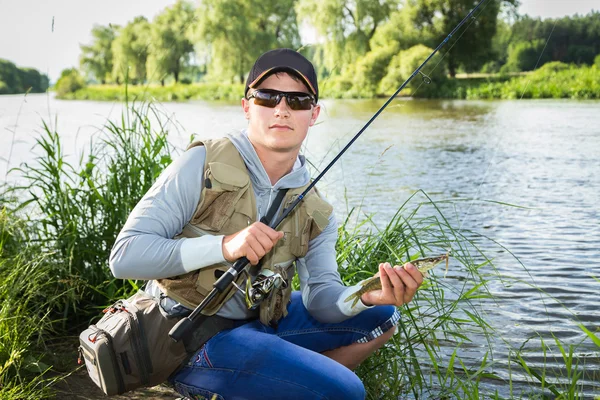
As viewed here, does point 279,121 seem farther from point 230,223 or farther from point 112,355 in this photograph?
point 112,355

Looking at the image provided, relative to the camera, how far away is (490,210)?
7594mm

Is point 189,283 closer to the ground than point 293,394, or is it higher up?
higher up

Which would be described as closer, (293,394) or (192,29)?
(293,394)

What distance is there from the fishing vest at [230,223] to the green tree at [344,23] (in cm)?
2639

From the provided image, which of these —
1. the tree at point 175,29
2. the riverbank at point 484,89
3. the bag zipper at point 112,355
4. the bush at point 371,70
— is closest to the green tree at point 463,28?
the riverbank at point 484,89

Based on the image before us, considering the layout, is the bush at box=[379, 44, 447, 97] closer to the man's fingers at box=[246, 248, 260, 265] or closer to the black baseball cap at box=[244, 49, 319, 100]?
the black baseball cap at box=[244, 49, 319, 100]

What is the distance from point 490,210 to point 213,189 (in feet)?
19.9

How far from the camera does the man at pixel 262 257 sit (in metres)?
1.89

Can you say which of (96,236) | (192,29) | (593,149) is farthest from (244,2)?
(96,236)

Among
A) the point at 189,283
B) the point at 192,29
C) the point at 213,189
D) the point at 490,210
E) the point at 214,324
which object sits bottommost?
the point at 490,210

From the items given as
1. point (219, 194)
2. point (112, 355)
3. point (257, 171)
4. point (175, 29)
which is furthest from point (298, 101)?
point (175, 29)

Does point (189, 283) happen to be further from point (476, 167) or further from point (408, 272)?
point (476, 167)

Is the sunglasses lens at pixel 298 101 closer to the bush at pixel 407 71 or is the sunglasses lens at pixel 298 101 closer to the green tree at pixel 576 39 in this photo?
the green tree at pixel 576 39

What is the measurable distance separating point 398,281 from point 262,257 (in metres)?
0.44
